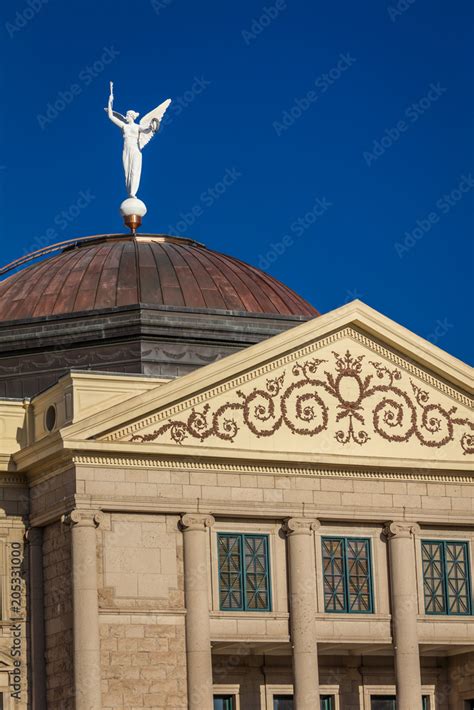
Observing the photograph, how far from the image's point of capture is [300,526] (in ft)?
149

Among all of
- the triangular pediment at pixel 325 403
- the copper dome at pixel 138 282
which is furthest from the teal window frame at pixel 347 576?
the copper dome at pixel 138 282

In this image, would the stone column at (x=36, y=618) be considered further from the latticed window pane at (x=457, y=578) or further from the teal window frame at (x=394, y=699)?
the latticed window pane at (x=457, y=578)

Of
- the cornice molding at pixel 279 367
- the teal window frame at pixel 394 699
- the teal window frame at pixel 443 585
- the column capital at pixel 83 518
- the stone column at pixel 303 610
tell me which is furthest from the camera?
the teal window frame at pixel 394 699

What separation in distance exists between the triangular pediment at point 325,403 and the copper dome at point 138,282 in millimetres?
7473

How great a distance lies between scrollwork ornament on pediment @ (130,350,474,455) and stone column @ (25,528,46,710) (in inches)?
146

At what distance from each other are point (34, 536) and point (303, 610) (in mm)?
6605

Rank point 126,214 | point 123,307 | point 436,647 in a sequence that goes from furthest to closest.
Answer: point 126,214, point 123,307, point 436,647

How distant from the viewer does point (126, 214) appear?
→ 188 ft

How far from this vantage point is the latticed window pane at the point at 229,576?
45.0m

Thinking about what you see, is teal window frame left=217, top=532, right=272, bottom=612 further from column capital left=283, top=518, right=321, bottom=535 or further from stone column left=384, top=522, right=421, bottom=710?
stone column left=384, top=522, right=421, bottom=710

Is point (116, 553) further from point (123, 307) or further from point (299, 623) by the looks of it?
point (123, 307)

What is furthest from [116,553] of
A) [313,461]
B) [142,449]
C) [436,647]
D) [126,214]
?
[126,214]

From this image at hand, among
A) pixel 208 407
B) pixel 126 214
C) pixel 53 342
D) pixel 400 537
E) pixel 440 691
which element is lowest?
pixel 440 691

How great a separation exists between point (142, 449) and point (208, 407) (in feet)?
6.63
